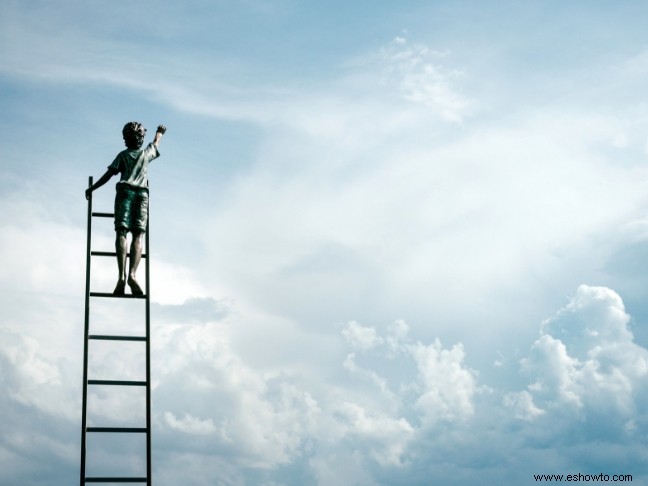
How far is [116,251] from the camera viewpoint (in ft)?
59.5

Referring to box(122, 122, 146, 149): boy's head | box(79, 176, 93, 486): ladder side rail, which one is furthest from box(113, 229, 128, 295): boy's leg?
box(122, 122, 146, 149): boy's head

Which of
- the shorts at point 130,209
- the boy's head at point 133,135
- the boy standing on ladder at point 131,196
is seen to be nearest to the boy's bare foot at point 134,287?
the boy standing on ladder at point 131,196

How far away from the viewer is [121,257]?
18.1m

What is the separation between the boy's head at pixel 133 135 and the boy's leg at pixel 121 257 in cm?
187

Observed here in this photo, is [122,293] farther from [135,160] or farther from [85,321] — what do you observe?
[135,160]

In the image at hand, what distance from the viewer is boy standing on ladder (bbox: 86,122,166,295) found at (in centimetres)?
1808

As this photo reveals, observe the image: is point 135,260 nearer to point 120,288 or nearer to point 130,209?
point 120,288

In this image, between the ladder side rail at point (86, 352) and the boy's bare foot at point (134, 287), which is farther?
the boy's bare foot at point (134, 287)

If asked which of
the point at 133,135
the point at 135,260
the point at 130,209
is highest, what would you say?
the point at 133,135

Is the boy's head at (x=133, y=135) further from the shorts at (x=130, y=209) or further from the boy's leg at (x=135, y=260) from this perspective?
the boy's leg at (x=135, y=260)

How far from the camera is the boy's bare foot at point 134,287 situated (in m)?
18.0

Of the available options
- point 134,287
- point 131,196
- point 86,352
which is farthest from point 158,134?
point 86,352

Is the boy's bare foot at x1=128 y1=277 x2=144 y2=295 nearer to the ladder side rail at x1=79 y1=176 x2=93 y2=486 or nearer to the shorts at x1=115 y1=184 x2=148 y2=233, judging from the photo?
the ladder side rail at x1=79 y1=176 x2=93 y2=486

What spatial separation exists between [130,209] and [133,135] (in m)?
1.58
